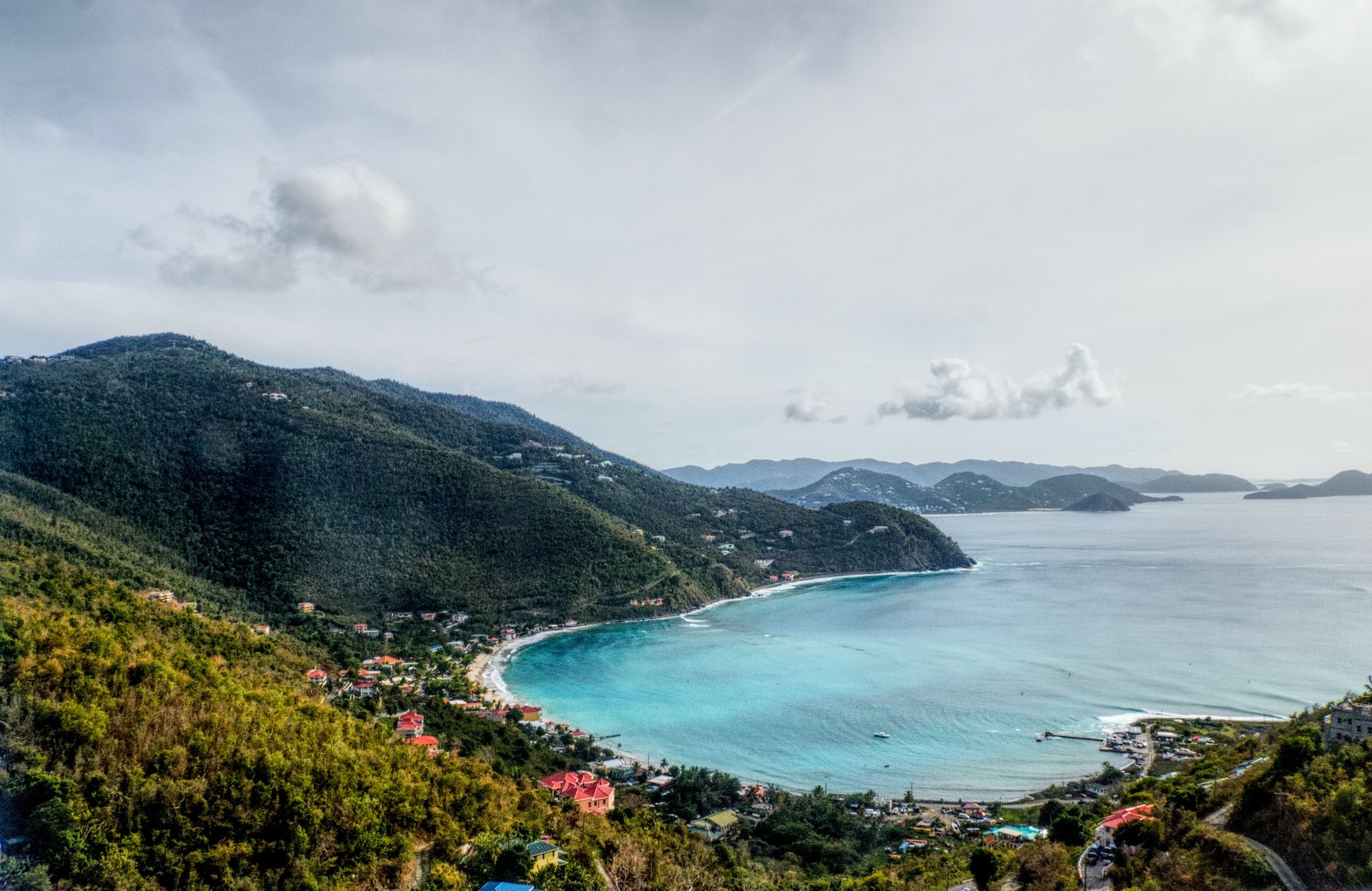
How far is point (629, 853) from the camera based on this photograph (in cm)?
1187

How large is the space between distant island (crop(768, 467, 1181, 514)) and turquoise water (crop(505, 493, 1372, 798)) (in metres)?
90.5

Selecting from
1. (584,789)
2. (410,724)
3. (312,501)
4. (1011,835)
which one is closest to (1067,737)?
(1011,835)

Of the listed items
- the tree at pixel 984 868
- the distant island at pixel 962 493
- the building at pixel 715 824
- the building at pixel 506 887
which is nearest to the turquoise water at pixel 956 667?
the building at pixel 715 824

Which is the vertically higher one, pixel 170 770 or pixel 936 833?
pixel 170 770

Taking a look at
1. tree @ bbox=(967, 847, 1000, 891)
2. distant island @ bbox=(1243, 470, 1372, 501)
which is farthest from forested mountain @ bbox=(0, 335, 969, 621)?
distant island @ bbox=(1243, 470, 1372, 501)

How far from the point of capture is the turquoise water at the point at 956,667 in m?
25.9

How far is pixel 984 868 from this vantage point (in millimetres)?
13227

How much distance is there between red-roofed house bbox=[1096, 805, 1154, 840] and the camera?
44.7 feet

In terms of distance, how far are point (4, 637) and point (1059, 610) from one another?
2114 inches

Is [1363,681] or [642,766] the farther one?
[1363,681]

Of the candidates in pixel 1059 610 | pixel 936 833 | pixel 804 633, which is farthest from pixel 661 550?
pixel 936 833

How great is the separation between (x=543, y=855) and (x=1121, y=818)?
11.3 meters

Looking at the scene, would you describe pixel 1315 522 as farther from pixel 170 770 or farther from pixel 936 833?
pixel 170 770

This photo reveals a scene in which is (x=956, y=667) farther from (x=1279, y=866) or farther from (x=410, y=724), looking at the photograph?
(x=1279, y=866)
